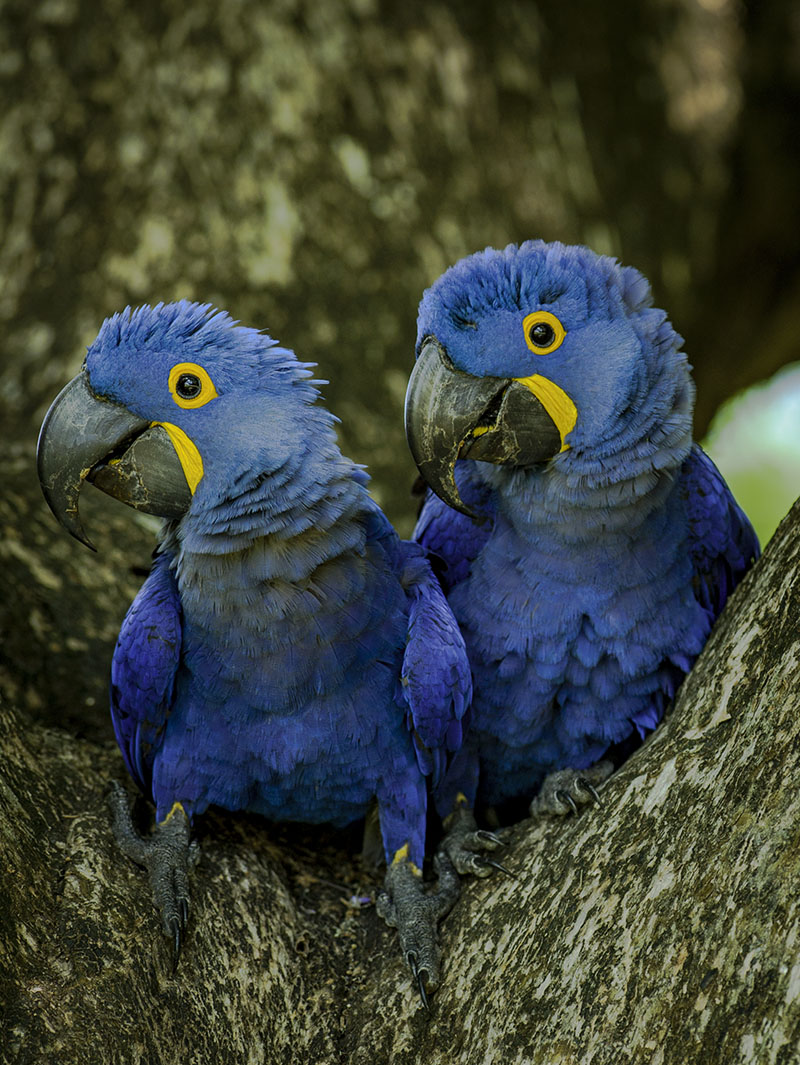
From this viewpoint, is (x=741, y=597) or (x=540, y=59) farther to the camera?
(x=540, y=59)

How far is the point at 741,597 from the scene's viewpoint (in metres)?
2.85

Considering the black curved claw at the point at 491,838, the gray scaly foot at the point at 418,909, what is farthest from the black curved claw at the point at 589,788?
the gray scaly foot at the point at 418,909

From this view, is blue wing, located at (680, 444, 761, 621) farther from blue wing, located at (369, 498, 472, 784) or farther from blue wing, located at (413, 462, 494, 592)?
blue wing, located at (369, 498, 472, 784)

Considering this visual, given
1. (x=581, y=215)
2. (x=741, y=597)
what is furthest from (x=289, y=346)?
(x=741, y=597)

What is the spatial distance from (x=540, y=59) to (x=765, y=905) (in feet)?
17.7

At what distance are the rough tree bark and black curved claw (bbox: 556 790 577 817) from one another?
0.15 ft

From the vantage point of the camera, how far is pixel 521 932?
2.67 metres

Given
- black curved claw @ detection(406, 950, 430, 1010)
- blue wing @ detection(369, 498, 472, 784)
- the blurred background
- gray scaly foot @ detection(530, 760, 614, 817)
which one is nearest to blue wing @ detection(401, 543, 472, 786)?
blue wing @ detection(369, 498, 472, 784)

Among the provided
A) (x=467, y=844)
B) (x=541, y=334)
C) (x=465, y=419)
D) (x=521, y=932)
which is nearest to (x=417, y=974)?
(x=521, y=932)

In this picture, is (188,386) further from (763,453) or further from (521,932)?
(763,453)

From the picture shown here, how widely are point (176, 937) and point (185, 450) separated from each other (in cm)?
138

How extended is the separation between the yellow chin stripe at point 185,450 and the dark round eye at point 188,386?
99 millimetres

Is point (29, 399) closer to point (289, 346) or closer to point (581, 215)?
point (289, 346)

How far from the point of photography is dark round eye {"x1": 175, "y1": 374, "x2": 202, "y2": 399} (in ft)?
9.58
